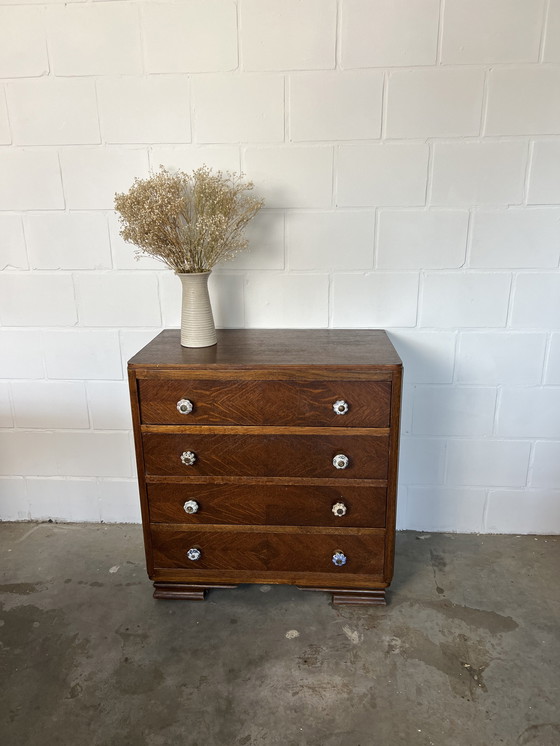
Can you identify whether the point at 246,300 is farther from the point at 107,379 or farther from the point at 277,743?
the point at 277,743

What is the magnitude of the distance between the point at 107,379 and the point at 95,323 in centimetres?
23

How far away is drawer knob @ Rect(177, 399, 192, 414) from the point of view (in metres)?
1.66

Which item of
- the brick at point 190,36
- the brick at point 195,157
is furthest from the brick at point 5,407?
the brick at point 190,36

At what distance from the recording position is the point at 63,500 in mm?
2338

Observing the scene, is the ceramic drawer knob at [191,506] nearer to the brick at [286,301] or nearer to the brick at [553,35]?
the brick at [286,301]

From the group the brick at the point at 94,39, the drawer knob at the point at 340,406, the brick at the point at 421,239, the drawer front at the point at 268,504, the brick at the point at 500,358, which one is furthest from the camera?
the brick at the point at 500,358

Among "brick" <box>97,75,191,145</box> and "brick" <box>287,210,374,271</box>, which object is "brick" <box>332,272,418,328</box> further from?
"brick" <box>97,75,191,145</box>

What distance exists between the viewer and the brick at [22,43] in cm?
186

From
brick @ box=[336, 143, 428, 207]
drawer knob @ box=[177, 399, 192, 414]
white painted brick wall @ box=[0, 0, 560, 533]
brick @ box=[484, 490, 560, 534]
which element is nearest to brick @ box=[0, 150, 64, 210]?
white painted brick wall @ box=[0, 0, 560, 533]

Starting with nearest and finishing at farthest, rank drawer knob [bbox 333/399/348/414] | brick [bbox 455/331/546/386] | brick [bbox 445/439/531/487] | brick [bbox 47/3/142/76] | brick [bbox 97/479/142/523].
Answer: drawer knob [bbox 333/399/348/414]
brick [bbox 47/3/142/76]
brick [bbox 455/331/546/386]
brick [bbox 445/439/531/487]
brick [bbox 97/479/142/523]

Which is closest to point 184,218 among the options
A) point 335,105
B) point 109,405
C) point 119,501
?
point 335,105

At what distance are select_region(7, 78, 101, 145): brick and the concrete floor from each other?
5.15 feet

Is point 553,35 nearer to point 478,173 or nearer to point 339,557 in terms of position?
point 478,173

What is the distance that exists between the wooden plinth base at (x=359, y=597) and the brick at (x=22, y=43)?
206 cm
